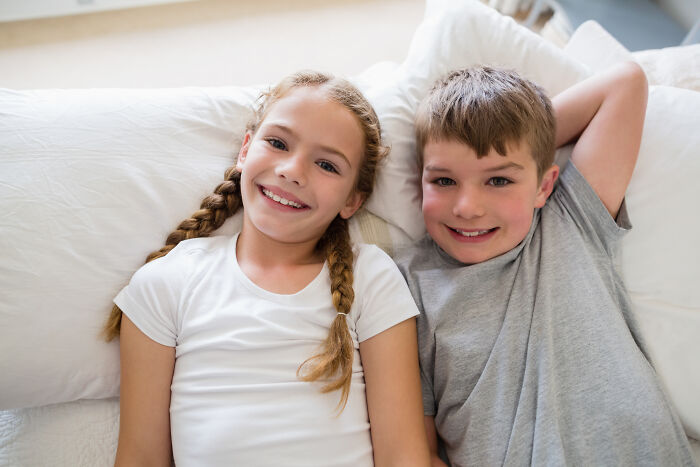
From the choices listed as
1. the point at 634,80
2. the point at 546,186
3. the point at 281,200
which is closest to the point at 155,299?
the point at 281,200

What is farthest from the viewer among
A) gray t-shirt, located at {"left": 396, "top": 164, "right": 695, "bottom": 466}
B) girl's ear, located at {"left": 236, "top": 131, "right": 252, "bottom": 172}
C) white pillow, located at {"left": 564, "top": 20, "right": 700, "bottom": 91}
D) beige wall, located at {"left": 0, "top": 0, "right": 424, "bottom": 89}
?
beige wall, located at {"left": 0, "top": 0, "right": 424, "bottom": 89}

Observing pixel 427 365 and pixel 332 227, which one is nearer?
pixel 427 365

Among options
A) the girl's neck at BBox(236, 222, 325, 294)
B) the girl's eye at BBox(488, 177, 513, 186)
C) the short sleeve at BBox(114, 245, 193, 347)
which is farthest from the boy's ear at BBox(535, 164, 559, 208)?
the short sleeve at BBox(114, 245, 193, 347)

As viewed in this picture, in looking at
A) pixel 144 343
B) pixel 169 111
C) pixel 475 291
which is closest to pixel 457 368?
pixel 475 291

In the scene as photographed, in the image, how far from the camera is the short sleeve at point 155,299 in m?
0.91

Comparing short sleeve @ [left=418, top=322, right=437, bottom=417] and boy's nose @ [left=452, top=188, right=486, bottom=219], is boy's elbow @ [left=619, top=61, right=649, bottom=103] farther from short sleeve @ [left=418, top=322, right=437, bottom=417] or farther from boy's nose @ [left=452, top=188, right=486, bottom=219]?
short sleeve @ [left=418, top=322, right=437, bottom=417]

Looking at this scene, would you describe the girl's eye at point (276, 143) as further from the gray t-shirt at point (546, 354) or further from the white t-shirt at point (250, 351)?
the gray t-shirt at point (546, 354)

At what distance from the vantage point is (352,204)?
1069 millimetres

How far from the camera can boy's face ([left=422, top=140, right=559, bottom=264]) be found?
94cm

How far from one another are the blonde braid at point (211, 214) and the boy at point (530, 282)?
40cm

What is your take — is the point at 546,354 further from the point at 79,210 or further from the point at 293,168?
the point at 79,210

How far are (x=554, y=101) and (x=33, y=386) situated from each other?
4.11 feet

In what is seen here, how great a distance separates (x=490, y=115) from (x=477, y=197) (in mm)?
165

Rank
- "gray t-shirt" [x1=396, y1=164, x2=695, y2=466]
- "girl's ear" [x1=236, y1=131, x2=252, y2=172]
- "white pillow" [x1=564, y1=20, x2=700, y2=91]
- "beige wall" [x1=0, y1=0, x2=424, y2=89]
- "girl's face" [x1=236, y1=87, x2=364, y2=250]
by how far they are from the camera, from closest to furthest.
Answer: "gray t-shirt" [x1=396, y1=164, x2=695, y2=466]
"girl's face" [x1=236, y1=87, x2=364, y2=250]
"girl's ear" [x1=236, y1=131, x2=252, y2=172]
"white pillow" [x1=564, y1=20, x2=700, y2=91]
"beige wall" [x1=0, y1=0, x2=424, y2=89]
